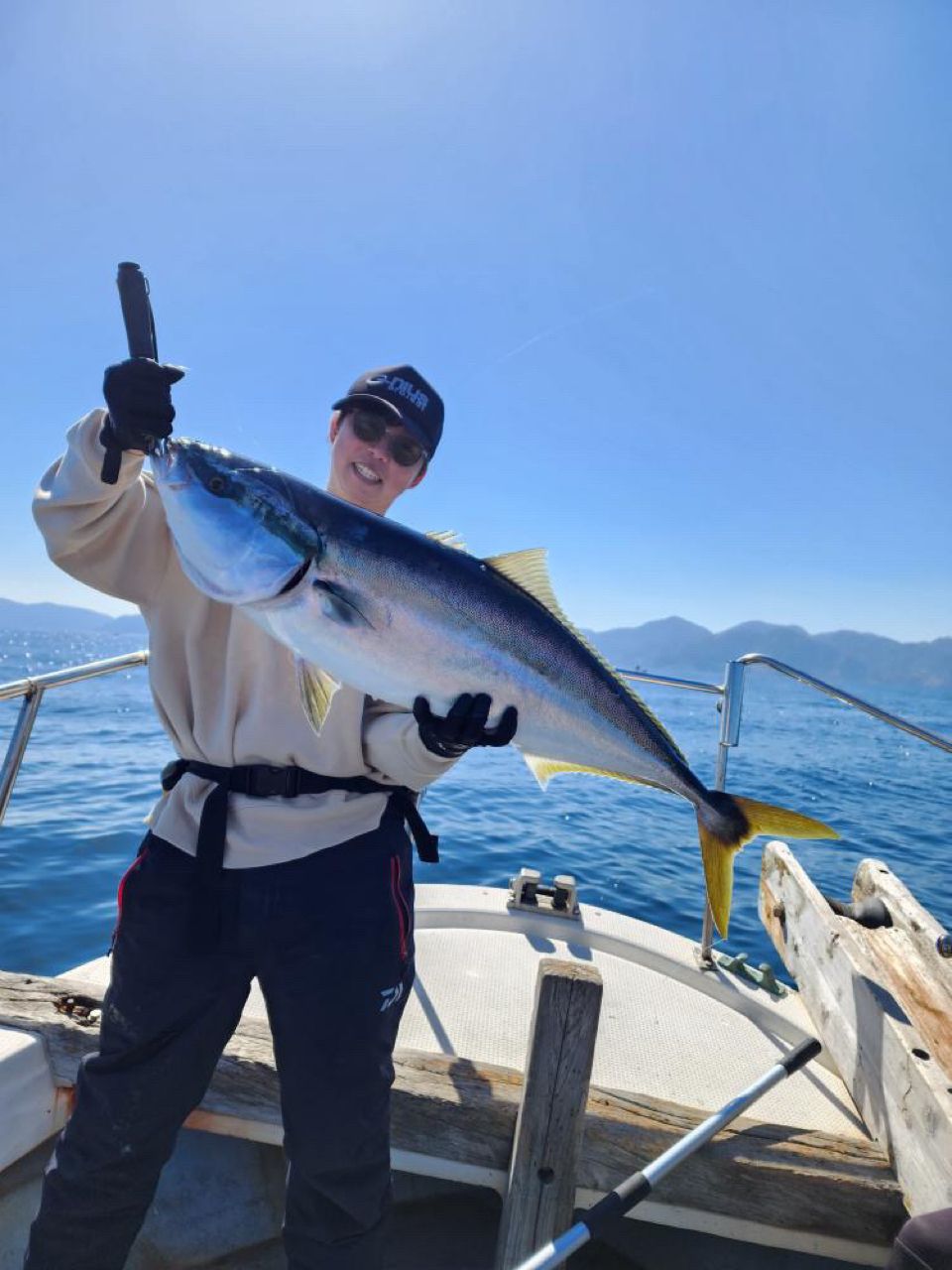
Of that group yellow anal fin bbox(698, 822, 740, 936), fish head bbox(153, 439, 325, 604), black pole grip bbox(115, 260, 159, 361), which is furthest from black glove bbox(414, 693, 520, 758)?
black pole grip bbox(115, 260, 159, 361)

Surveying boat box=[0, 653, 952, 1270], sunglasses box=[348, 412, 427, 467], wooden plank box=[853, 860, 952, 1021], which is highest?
sunglasses box=[348, 412, 427, 467]

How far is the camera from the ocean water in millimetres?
8375

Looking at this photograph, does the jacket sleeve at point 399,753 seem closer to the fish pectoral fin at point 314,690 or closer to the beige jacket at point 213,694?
the beige jacket at point 213,694

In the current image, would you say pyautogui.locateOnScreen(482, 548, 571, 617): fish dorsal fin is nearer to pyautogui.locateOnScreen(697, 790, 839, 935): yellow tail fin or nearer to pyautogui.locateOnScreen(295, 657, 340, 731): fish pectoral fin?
pyautogui.locateOnScreen(295, 657, 340, 731): fish pectoral fin

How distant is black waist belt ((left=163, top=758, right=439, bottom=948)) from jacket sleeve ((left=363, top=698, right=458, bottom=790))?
7 cm

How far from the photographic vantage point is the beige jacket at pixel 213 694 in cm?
249

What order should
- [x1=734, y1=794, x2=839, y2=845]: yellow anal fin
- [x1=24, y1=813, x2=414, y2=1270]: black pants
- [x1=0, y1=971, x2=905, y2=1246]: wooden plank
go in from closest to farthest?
1. [x1=24, y1=813, x2=414, y2=1270]: black pants
2. [x1=734, y1=794, x2=839, y2=845]: yellow anal fin
3. [x1=0, y1=971, x2=905, y2=1246]: wooden plank

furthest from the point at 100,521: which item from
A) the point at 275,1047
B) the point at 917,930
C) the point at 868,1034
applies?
the point at 917,930

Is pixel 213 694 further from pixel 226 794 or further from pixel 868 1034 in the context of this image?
pixel 868 1034

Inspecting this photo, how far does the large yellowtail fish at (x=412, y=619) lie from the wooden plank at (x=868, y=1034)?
105cm

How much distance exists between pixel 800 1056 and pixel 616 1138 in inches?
43.0

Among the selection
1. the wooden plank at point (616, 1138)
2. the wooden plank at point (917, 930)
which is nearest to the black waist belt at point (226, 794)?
the wooden plank at point (616, 1138)

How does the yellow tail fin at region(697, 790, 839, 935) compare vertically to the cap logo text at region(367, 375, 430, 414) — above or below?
below

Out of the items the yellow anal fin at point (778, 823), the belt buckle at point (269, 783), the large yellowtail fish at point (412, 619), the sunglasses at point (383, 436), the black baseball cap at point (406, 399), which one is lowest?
the yellow anal fin at point (778, 823)
